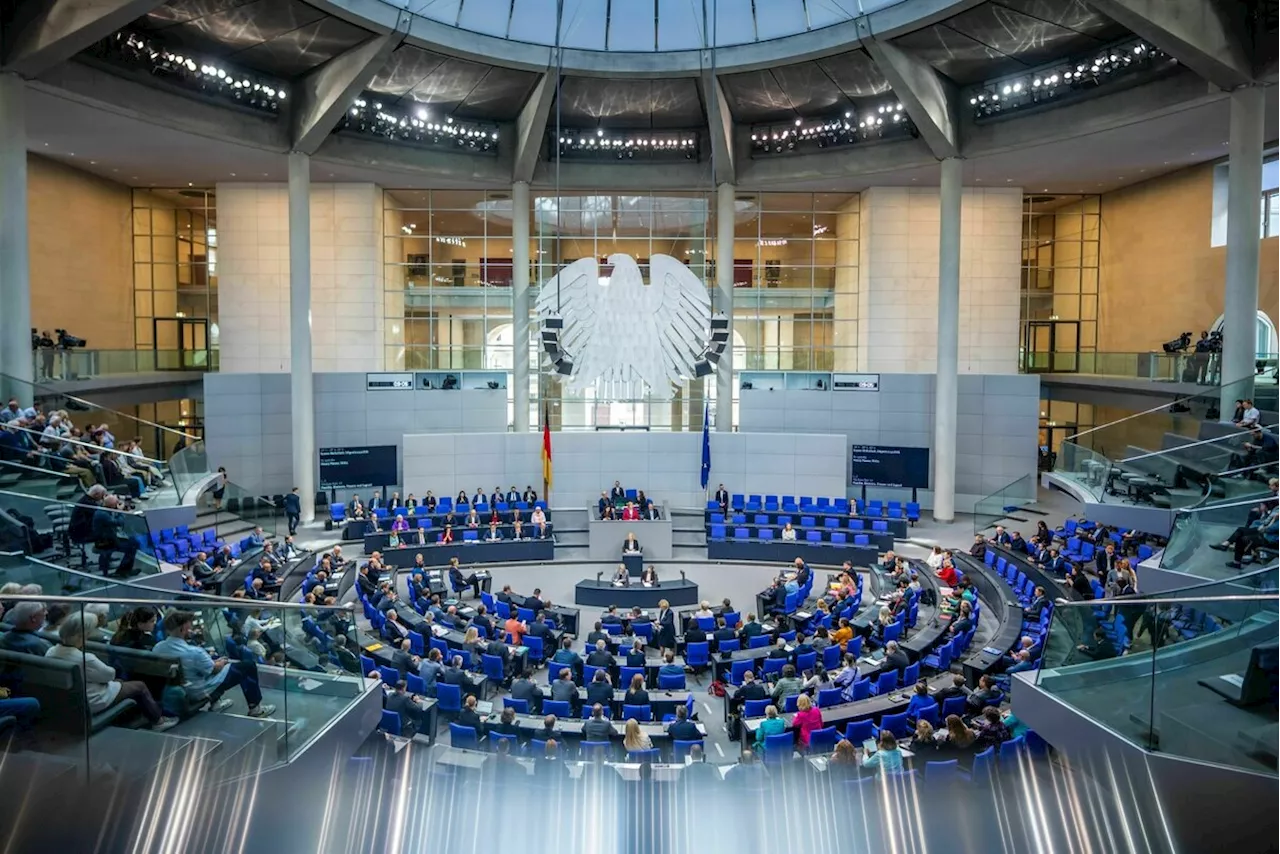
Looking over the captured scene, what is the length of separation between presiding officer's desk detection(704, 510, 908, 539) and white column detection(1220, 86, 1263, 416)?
24.6 ft

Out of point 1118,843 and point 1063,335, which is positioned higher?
point 1063,335

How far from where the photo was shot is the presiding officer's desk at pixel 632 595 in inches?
641

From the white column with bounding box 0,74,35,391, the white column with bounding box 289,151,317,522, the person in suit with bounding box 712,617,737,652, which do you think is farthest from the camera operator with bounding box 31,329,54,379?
the person in suit with bounding box 712,617,737,652

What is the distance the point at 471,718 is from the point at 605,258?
1839 cm

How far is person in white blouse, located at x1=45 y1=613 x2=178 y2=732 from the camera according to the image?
436 centimetres

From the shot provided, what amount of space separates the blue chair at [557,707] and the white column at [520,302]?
47.5 ft

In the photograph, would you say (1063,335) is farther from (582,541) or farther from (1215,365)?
(582,541)

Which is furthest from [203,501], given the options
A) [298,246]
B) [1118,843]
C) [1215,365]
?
[1215,365]

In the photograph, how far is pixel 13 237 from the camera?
15234 millimetres

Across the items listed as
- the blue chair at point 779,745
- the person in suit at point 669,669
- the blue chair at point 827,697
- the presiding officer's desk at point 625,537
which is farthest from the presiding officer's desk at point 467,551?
the blue chair at point 779,745

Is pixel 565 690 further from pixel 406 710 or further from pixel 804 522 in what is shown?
pixel 804 522

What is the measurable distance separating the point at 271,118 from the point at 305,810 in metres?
19.8

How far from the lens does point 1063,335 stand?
1101 inches

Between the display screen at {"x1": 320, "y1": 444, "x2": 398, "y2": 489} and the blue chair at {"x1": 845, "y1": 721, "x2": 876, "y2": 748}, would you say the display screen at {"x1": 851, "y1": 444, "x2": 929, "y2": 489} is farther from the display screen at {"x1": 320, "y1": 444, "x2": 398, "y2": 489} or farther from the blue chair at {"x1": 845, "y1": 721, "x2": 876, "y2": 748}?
the blue chair at {"x1": 845, "y1": 721, "x2": 876, "y2": 748}
